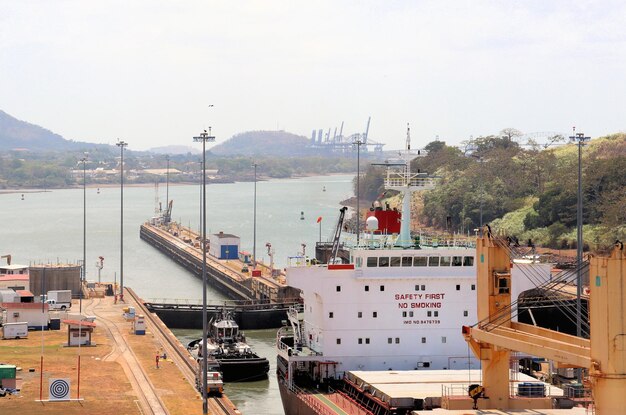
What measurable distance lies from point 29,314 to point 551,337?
3393 cm

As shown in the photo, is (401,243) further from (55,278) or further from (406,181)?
(55,278)

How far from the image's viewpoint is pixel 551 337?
28938 millimetres

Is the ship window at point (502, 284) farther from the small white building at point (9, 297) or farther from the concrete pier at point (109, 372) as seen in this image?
the small white building at point (9, 297)

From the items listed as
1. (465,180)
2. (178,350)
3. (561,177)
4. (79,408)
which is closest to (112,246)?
(465,180)

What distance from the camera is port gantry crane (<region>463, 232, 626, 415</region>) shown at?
2450 centimetres

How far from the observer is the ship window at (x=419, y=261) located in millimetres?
39406

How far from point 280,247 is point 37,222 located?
190ft

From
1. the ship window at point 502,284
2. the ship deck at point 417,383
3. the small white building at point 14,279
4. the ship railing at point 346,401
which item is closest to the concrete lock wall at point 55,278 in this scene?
the small white building at point 14,279

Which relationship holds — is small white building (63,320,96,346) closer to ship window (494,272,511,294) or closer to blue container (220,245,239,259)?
ship window (494,272,511,294)

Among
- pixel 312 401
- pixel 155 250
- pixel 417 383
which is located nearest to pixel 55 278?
pixel 312 401

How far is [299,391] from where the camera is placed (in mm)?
39094

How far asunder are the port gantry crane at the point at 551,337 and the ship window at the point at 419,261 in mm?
7280

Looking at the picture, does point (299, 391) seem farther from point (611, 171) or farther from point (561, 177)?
point (561, 177)

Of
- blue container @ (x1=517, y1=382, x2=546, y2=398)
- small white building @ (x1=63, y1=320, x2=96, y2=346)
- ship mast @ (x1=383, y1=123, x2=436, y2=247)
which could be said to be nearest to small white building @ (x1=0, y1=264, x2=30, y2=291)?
small white building @ (x1=63, y1=320, x2=96, y2=346)
